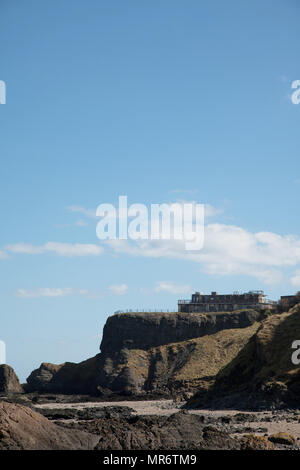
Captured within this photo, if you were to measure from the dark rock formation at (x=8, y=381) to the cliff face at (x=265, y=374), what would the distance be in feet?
174

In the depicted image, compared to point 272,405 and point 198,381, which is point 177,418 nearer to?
point 272,405

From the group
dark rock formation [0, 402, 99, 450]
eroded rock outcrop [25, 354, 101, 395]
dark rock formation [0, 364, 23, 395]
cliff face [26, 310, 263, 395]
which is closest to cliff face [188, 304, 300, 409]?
cliff face [26, 310, 263, 395]

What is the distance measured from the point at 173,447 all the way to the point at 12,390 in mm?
88305

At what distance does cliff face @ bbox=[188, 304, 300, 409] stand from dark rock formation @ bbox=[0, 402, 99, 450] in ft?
104

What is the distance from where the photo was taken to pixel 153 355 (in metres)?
116

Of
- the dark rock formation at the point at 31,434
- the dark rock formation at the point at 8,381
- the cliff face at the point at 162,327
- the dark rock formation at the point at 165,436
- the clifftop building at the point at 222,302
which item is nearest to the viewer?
the dark rock formation at the point at 31,434

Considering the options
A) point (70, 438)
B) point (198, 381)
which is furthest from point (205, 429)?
point (198, 381)

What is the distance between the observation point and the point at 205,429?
36.6 meters

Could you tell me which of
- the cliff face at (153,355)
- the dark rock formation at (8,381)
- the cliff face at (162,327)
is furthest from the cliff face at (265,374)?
the dark rock formation at (8,381)

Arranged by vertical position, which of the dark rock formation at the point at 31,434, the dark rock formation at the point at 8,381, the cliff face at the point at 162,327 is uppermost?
the cliff face at the point at 162,327

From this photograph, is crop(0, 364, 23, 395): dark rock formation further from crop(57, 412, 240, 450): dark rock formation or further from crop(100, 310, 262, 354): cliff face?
crop(57, 412, 240, 450): dark rock formation

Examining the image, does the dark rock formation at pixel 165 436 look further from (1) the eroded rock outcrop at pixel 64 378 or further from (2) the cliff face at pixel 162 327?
(2) the cliff face at pixel 162 327

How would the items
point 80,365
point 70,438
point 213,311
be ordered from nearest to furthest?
point 70,438 < point 80,365 < point 213,311

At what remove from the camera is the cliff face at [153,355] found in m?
106
